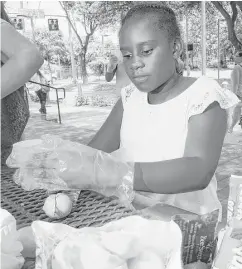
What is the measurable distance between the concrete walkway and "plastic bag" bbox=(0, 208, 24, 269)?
162cm

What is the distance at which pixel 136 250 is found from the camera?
67 cm

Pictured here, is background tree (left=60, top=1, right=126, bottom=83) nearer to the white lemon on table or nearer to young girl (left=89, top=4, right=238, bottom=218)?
young girl (left=89, top=4, right=238, bottom=218)

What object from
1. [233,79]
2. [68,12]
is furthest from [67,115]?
[68,12]

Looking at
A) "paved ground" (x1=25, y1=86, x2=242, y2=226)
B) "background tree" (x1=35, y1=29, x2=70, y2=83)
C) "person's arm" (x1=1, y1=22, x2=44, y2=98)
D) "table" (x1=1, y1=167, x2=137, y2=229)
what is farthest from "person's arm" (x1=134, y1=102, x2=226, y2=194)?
"background tree" (x1=35, y1=29, x2=70, y2=83)

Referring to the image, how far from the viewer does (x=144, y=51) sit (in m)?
1.12

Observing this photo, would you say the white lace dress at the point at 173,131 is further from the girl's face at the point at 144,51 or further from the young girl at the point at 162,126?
the girl's face at the point at 144,51

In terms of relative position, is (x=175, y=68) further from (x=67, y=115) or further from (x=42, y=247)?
(x=67, y=115)

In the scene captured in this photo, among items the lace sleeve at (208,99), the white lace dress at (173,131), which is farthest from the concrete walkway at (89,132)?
the lace sleeve at (208,99)

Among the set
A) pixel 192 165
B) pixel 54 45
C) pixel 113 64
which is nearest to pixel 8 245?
pixel 192 165

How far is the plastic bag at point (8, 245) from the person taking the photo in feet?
2.34

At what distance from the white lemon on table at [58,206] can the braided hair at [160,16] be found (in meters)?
0.56

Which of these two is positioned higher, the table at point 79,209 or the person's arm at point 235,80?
the table at point 79,209

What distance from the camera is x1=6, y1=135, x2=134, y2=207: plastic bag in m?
0.99

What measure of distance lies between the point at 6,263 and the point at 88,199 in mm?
506
